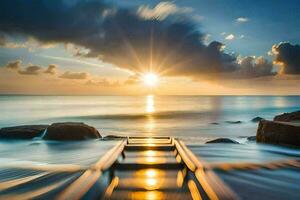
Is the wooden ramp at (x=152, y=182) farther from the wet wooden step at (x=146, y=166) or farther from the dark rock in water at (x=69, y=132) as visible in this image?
the dark rock in water at (x=69, y=132)

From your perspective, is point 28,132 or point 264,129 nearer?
point 264,129

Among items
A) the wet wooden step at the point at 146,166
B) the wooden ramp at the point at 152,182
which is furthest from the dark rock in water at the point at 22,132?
the wet wooden step at the point at 146,166

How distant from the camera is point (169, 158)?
282 inches

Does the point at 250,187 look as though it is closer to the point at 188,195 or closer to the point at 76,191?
the point at 188,195

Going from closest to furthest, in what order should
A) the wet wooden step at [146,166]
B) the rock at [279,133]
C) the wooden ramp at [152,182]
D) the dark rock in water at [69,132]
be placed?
the wooden ramp at [152,182] → the wet wooden step at [146,166] → the rock at [279,133] → the dark rock in water at [69,132]

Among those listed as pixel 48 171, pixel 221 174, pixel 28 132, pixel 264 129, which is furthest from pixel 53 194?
pixel 28 132

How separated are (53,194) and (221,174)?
3.39 metres

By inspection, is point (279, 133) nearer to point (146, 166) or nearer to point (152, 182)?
point (146, 166)

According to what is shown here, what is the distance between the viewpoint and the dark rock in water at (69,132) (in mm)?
14375

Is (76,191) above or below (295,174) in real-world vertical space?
above

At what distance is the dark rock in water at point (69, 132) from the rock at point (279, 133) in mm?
7692

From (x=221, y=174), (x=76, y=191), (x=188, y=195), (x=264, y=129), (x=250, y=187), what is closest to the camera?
(x=76, y=191)

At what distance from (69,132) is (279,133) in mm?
9077

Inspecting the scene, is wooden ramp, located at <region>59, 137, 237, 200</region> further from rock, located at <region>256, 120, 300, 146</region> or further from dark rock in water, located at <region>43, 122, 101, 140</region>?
dark rock in water, located at <region>43, 122, 101, 140</region>
